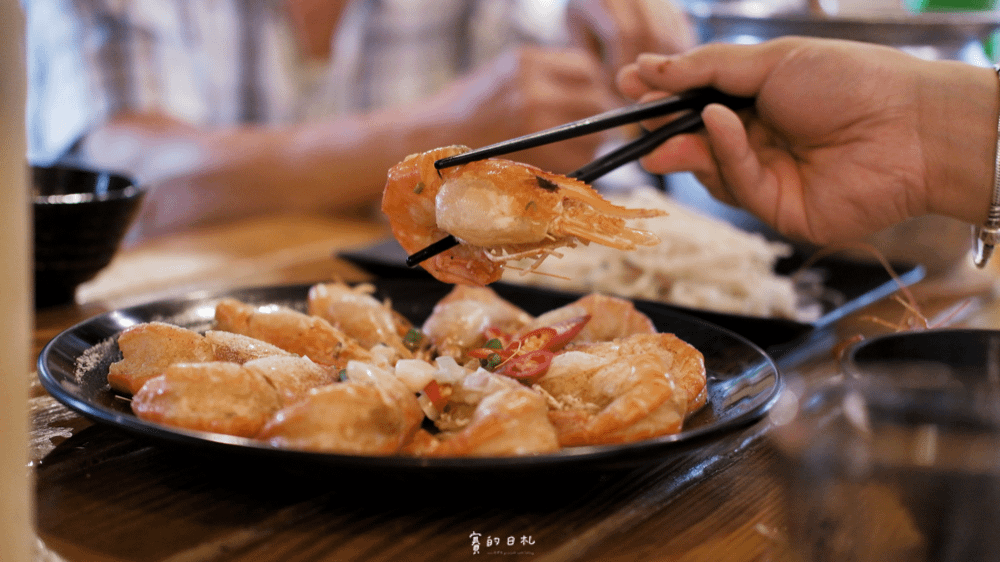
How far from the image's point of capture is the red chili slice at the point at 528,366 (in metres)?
1.13

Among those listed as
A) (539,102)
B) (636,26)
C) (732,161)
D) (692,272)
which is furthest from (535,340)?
Answer: (539,102)

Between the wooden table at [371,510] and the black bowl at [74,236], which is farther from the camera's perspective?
the black bowl at [74,236]

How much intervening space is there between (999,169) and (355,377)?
1.33 metres

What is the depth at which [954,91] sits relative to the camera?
1.62 metres

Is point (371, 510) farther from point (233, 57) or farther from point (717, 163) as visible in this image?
point (233, 57)

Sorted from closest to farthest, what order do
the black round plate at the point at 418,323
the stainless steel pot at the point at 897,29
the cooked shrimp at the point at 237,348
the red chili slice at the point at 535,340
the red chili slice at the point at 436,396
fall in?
the black round plate at the point at 418,323 < the red chili slice at the point at 436,396 < the cooked shrimp at the point at 237,348 < the red chili slice at the point at 535,340 < the stainless steel pot at the point at 897,29

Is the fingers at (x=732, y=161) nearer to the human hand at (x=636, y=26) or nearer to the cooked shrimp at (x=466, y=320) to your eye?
the cooked shrimp at (x=466, y=320)

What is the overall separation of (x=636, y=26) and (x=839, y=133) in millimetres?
1126

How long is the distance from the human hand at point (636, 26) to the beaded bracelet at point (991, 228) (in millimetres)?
1253

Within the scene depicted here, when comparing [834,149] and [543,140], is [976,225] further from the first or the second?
[543,140]

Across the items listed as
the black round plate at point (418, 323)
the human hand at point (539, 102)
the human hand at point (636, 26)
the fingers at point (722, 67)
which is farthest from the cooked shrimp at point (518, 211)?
the human hand at point (539, 102)

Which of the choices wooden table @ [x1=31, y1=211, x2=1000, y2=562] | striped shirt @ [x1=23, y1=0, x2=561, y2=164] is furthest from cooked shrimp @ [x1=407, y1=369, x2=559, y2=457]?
striped shirt @ [x1=23, y1=0, x2=561, y2=164]

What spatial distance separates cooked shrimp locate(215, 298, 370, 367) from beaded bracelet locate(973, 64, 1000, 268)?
128 cm

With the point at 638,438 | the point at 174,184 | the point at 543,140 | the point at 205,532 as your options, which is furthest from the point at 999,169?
the point at 174,184
